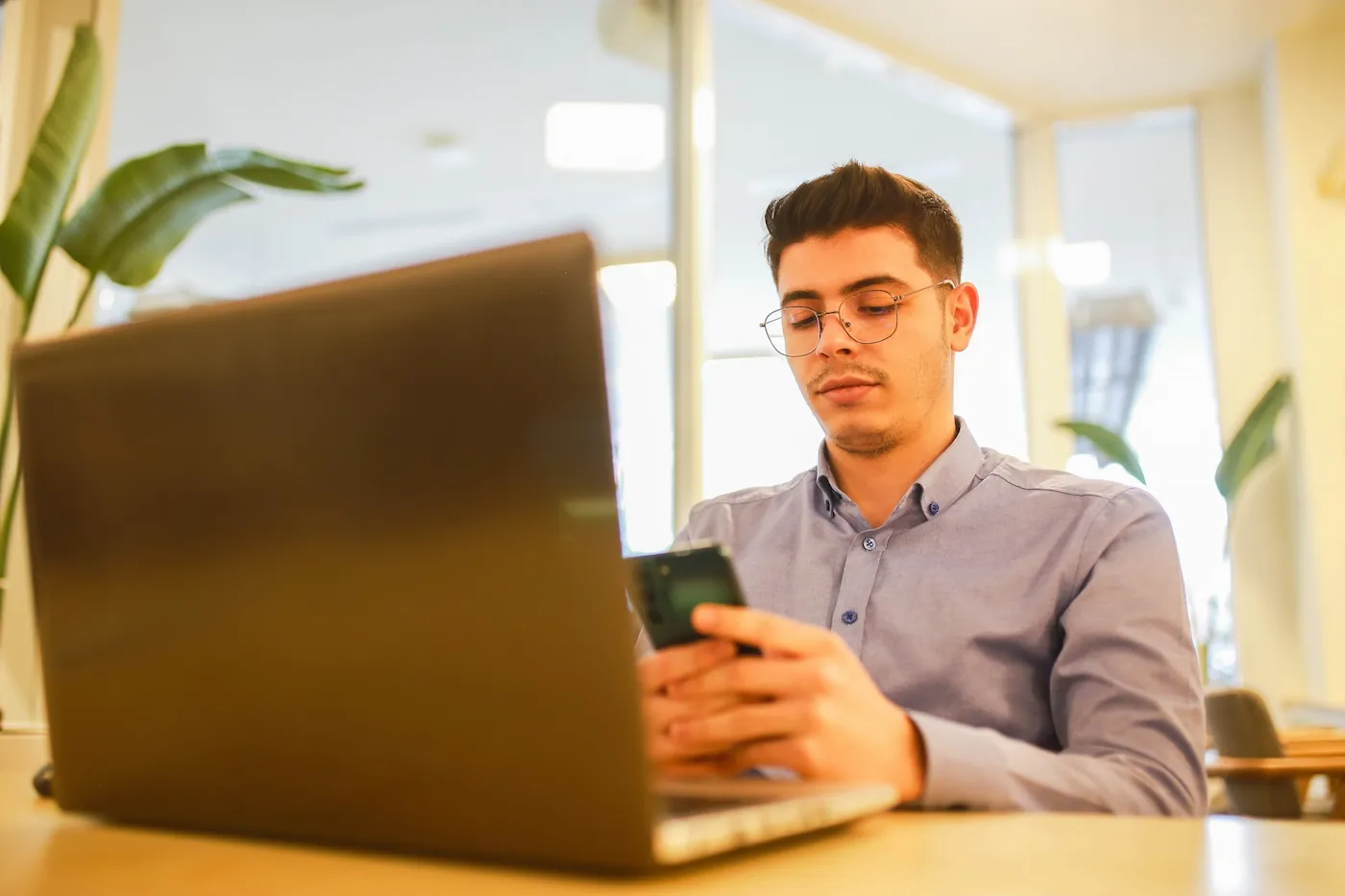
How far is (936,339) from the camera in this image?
1555mm

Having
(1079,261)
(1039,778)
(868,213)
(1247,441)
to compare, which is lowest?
(1039,778)

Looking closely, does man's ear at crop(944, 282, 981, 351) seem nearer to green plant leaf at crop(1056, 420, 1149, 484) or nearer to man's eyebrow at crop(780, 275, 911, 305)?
man's eyebrow at crop(780, 275, 911, 305)

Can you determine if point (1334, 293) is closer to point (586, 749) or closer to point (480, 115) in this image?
point (480, 115)

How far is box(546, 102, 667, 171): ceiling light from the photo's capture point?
3760 mm

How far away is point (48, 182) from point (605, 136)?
7.18 ft

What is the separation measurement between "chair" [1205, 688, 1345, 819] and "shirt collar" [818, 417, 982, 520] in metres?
1.33

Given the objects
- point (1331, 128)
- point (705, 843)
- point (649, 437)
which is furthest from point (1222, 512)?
point (705, 843)

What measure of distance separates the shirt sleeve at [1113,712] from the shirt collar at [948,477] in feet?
0.61

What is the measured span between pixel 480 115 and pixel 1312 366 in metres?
3.40

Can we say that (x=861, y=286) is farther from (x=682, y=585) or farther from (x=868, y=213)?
(x=682, y=585)

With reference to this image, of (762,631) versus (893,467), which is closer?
(762,631)

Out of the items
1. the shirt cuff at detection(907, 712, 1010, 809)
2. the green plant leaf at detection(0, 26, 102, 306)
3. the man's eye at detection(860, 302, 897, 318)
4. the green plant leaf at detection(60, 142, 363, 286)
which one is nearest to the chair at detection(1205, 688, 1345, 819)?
the man's eye at detection(860, 302, 897, 318)

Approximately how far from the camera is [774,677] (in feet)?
2.31

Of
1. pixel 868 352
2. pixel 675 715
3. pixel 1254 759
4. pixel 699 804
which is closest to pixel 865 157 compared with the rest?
pixel 868 352
